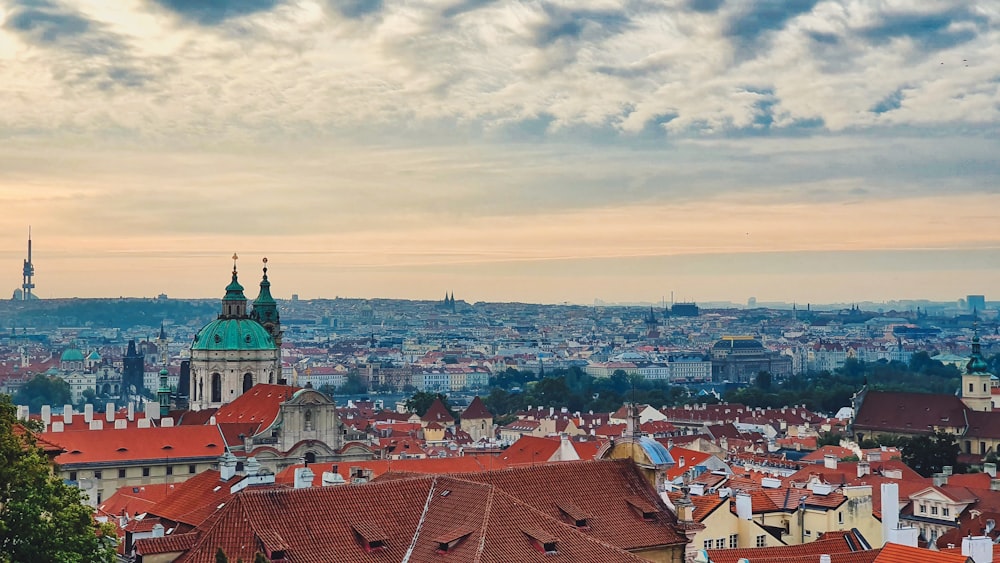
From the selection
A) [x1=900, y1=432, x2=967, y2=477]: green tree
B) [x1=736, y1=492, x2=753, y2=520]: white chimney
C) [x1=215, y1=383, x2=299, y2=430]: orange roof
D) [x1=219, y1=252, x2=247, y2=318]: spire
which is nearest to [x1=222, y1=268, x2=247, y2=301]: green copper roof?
[x1=219, y1=252, x2=247, y2=318]: spire

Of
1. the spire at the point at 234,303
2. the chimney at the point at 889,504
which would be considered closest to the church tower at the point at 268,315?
the spire at the point at 234,303

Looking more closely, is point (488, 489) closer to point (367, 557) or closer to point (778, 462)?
point (367, 557)

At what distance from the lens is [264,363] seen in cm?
10831

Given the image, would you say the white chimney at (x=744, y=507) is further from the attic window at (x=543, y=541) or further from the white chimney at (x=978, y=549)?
the attic window at (x=543, y=541)

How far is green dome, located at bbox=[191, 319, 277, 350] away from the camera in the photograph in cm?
10781

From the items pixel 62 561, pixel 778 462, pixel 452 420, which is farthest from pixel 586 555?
pixel 452 420

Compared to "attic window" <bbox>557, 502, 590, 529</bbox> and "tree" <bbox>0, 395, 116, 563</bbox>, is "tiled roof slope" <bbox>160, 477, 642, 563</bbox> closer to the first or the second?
"tree" <bbox>0, 395, 116, 563</bbox>

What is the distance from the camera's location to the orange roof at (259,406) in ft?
290

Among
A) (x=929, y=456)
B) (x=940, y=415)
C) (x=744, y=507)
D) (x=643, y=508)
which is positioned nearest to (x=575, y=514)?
(x=643, y=508)

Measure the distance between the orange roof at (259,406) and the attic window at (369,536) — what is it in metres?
54.1

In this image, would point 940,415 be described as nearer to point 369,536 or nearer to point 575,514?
point 575,514

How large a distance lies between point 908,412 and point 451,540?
330ft

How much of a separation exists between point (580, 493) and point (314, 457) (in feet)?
160

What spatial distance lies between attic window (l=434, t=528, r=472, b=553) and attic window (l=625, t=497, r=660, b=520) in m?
6.83
